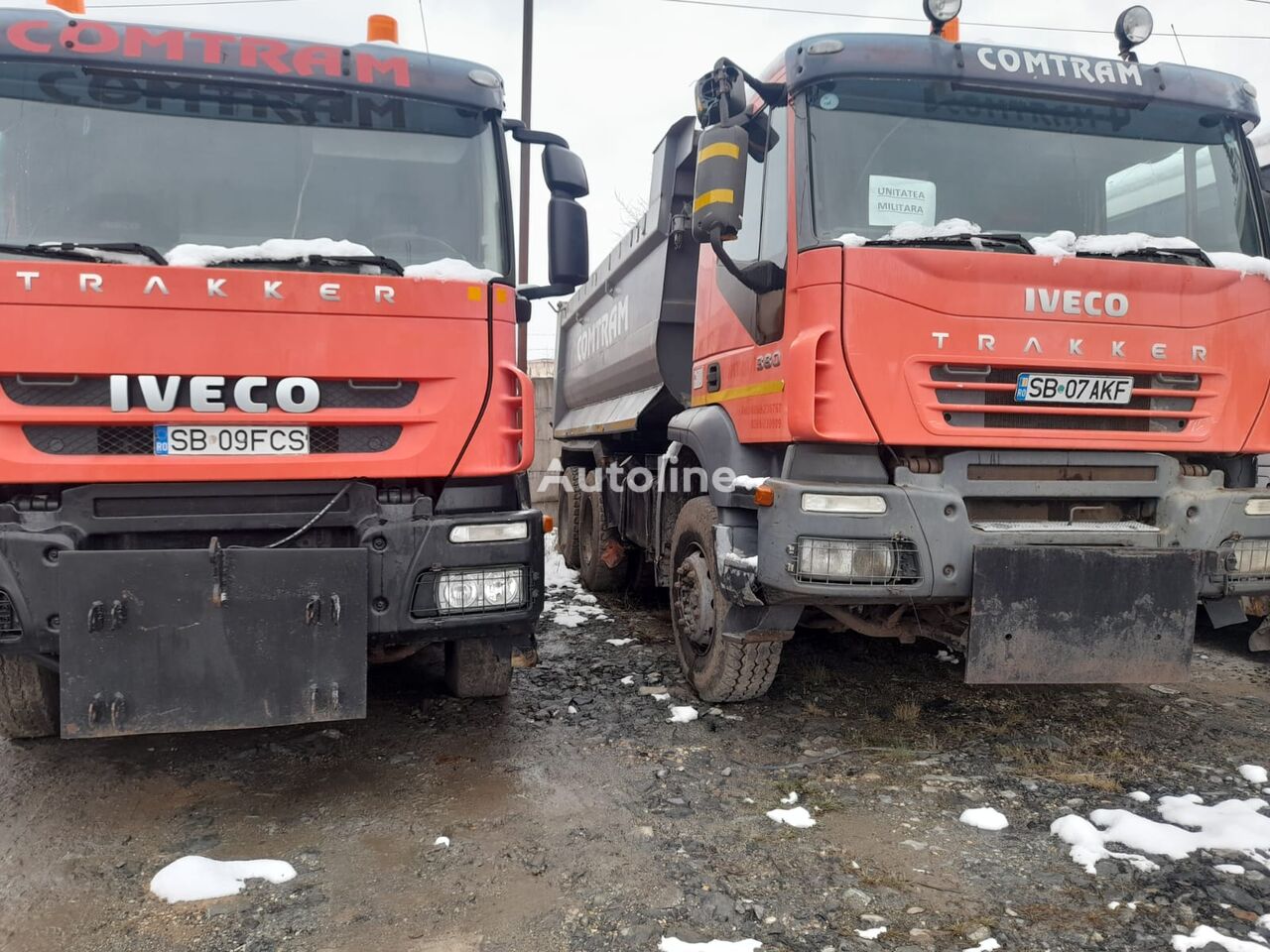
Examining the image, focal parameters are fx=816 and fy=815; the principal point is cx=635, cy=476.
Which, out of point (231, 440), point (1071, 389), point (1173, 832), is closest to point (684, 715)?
point (1173, 832)

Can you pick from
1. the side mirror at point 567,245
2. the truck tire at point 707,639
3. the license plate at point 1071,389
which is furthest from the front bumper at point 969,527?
the side mirror at point 567,245

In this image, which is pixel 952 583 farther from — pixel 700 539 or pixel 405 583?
pixel 405 583

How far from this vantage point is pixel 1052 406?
11.1ft

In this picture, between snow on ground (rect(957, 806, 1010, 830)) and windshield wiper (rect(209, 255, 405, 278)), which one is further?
windshield wiper (rect(209, 255, 405, 278))

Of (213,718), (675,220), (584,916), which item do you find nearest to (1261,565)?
(584,916)

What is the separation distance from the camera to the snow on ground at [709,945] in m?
2.23

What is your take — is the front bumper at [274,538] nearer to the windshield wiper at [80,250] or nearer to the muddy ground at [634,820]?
the muddy ground at [634,820]

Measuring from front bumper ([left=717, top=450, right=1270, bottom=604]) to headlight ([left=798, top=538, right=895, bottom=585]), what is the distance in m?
0.02

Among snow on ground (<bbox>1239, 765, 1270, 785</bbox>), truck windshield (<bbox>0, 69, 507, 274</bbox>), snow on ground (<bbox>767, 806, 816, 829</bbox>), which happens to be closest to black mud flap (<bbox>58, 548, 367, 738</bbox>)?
truck windshield (<bbox>0, 69, 507, 274</bbox>)

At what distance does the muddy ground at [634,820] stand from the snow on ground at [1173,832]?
0.22 ft

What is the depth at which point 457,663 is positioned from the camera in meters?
3.89

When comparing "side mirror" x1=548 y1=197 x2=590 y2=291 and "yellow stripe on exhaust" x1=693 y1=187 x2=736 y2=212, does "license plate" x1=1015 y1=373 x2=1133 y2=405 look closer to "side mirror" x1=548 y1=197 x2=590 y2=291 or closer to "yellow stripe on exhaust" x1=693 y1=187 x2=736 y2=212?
"yellow stripe on exhaust" x1=693 y1=187 x2=736 y2=212

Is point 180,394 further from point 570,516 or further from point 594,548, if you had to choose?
point 570,516

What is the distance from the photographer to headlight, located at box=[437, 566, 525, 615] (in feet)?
10.3
